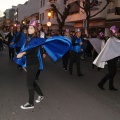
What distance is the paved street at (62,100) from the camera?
562 centimetres

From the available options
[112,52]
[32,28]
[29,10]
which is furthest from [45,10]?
[32,28]

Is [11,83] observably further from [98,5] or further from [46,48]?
[98,5]

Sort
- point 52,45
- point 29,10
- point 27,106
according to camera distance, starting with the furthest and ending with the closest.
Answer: point 29,10, point 52,45, point 27,106

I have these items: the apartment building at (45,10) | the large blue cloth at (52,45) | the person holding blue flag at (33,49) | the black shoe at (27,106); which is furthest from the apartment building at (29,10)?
the black shoe at (27,106)

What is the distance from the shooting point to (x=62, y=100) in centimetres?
680

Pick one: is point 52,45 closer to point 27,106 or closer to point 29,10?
point 27,106

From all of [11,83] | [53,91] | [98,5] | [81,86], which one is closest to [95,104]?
[53,91]

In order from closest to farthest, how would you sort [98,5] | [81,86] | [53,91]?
[53,91]
[81,86]
[98,5]

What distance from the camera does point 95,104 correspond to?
21.5 feet

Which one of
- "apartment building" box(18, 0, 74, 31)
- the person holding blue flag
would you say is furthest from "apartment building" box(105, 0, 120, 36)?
the person holding blue flag

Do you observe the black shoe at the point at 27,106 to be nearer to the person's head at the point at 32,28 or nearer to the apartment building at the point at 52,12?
the person's head at the point at 32,28

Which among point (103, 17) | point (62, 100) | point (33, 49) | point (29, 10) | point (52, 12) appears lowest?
point (62, 100)

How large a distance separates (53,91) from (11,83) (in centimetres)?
163

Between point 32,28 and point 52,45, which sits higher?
point 32,28
